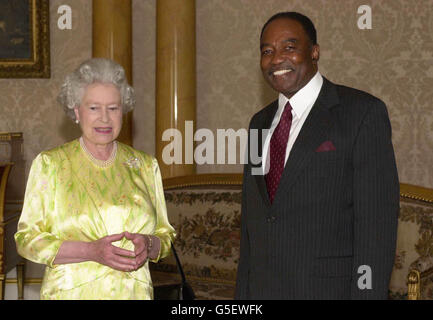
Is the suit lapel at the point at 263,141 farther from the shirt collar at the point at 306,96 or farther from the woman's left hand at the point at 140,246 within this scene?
the woman's left hand at the point at 140,246

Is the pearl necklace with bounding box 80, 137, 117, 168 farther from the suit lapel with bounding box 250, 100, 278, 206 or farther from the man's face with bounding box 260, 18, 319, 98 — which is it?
the man's face with bounding box 260, 18, 319, 98

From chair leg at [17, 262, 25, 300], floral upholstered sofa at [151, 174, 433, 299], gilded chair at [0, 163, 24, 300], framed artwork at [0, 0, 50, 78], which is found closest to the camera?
floral upholstered sofa at [151, 174, 433, 299]

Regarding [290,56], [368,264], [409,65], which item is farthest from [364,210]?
[409,65]

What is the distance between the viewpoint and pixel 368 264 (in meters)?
1.94

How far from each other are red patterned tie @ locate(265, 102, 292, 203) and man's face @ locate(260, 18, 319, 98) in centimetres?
13

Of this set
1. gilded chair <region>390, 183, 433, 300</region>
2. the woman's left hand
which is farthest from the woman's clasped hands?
gilded chair <region>390, 183, 433, 300</region>

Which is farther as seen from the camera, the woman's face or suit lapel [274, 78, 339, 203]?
the woman's face

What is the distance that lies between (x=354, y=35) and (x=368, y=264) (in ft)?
13.6

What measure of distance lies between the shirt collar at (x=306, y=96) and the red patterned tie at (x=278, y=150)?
0.11ft

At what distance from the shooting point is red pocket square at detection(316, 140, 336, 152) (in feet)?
6.62

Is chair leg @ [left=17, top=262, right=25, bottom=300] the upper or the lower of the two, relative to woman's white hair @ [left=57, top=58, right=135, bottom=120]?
lower

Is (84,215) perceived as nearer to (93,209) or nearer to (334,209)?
(93,209)

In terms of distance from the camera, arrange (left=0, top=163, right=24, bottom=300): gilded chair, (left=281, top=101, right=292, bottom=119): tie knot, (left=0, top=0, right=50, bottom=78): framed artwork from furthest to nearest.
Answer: (left=0, top=0, right=50, bottom=78): framed artwork → (left=0, top=163, right=24, bottom=300): gilded chair → (left=281, top=101, right=292, bottom=119): tie knot

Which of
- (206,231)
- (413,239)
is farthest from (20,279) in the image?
(413,239)
